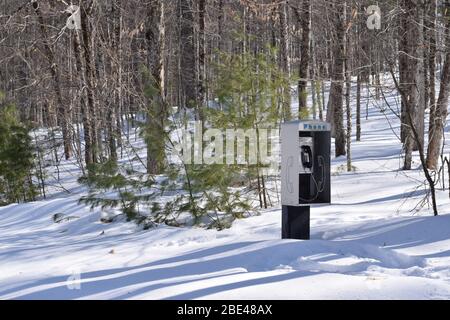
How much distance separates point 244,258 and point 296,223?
98 cm

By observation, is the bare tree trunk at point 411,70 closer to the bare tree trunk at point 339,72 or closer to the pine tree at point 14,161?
the bare tree trunk at point 339,72

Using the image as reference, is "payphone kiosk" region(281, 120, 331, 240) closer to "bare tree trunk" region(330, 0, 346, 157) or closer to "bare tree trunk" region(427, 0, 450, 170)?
"bare tree trunk" region(427, 0, 450, 170)

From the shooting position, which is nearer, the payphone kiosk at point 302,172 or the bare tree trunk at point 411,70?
the payphone kiosk at point 302,172

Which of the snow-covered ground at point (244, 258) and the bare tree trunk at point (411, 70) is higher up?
the bare tree trunk at point (411, 70)

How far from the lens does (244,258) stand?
5891 millimetres

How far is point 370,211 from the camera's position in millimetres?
8445

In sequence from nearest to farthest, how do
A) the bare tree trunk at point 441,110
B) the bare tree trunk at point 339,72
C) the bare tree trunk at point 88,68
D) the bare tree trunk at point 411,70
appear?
1. the bare tree trunk at point 441,110
2. the bare tree trunk at point 411,70
3. the bare tree trunk at point 88,68
4. the bare tree trunk at point 339,72

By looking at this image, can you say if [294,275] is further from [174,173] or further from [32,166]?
[32,166]

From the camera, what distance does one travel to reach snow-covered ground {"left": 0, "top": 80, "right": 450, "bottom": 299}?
4727 millimetres

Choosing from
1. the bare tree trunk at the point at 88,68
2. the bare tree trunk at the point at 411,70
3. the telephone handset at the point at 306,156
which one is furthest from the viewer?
the bare tree trunk at the point at 88,68

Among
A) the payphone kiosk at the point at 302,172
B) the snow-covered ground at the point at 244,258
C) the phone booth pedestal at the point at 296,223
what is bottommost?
the snow-covered ground at the point at 244,258

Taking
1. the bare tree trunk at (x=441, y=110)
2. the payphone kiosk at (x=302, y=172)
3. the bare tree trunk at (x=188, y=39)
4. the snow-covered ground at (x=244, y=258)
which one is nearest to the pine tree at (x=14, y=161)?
the bare tree trunk at (x=188, y=39)

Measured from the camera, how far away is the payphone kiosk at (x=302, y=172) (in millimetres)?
6586

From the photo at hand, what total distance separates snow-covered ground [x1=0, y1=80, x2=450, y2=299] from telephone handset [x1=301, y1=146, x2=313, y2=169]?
0.94m
